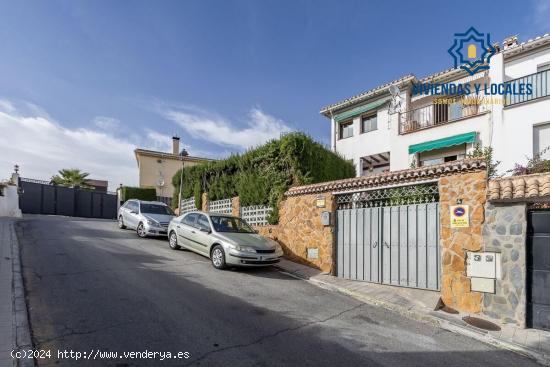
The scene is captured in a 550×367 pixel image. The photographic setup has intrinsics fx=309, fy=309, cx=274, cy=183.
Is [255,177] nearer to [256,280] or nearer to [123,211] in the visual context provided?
[256,280]

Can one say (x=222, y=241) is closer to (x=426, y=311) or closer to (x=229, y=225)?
(x=229, y=225)

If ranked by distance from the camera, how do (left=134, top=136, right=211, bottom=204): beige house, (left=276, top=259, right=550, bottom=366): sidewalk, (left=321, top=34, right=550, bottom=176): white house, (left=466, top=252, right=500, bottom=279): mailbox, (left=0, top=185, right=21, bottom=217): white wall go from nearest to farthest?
(left=276, top=259, right=550, bottom=366): sidewalk, (left=466, top=252, right=500, bottom=279): mailbox, (left=321, top=34, right=550, bottom=176): white house, (left=0, top=185, right=21, bottom=217): white wall, (left=134, top=136, right=211, bottom=204): beige house

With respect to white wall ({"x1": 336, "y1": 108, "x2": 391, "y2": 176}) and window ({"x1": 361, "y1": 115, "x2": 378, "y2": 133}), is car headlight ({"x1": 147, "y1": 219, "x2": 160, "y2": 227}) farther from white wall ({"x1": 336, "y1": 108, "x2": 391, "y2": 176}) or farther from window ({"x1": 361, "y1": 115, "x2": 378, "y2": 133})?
window ({"x1": 361, "y1": 115, "x2": 378, "y2": 133})

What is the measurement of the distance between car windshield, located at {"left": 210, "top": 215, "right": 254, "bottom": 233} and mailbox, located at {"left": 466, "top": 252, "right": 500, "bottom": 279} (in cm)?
599

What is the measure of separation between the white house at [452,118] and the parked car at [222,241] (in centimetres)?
1003

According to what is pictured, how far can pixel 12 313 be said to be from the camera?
452cm

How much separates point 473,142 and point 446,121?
1.84 metres

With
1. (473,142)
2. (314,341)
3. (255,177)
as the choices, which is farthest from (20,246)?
(473,142)

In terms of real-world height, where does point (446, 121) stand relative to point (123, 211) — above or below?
above

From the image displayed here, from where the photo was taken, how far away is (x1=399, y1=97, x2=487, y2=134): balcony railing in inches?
556

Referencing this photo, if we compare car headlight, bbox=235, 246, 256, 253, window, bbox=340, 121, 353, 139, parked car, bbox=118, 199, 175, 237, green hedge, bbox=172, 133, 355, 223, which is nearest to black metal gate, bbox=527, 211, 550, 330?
car headlight, bbox=235, 246, 256, 253

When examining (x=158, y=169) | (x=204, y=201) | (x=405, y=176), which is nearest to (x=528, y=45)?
(x=405, y=176)

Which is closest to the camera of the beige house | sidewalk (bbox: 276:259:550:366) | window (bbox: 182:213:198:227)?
sidewalk (bbox: 276:259:550:366)

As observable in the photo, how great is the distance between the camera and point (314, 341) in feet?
14.5
